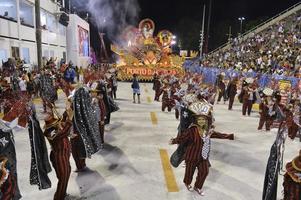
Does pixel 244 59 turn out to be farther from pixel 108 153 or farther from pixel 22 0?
pixel 108 153

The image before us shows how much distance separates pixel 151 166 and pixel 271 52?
845 inches

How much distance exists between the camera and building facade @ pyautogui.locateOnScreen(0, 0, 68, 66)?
64.8 ft

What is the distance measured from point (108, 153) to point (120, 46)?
22890 mm

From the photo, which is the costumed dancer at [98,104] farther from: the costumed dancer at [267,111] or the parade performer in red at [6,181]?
the costumed dancer at [267,111]

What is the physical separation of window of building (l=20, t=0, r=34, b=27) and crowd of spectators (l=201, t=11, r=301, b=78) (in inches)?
628

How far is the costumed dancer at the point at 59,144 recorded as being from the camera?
221 inches

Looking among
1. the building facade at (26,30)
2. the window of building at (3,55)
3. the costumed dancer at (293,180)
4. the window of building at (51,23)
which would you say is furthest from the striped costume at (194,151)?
the window of building at (51,23)

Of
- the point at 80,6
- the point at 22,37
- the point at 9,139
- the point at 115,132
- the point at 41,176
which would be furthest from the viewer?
the point at 80,6

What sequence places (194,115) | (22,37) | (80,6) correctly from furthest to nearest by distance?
(80,6) → (22,37) → (194,115)

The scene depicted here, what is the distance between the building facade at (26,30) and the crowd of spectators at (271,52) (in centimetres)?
1499

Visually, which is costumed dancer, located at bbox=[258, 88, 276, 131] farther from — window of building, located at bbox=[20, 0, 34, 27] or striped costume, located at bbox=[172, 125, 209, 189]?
window of building, located at bbox=[20, 0, 34, 27]

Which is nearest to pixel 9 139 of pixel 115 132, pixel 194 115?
pixel 194 115

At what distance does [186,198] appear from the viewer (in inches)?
243

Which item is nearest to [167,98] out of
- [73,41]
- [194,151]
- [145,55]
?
[194,151]
